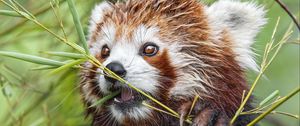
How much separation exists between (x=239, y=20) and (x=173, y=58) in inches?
21.5

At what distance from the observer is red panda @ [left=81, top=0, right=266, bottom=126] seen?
4.43 meters

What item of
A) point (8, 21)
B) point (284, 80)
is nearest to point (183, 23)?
point (8, 21)

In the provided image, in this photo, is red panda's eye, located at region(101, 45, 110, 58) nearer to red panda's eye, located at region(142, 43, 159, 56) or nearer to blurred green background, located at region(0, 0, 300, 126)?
red panda's eye, located at region(142, 43, 159, 56)

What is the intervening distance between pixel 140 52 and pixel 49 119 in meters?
1.12

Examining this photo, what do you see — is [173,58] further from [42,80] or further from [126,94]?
[42,80]

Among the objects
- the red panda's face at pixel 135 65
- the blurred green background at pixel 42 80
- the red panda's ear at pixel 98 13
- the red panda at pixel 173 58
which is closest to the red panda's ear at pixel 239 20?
the red panda at pixel 173 58

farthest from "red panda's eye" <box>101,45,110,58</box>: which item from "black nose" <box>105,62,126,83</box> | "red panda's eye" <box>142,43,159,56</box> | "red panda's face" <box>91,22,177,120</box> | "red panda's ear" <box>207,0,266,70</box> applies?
"red panda's ear" <box>207,0,266,70</box>

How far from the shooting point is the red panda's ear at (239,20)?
191 inches

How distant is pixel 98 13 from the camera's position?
5.07 metres

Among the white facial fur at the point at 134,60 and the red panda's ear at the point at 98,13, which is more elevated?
the red panda's ear at the point at 98,13

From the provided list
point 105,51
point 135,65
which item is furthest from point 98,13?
point 135,65

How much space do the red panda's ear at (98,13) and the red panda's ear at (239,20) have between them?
0.59 meters

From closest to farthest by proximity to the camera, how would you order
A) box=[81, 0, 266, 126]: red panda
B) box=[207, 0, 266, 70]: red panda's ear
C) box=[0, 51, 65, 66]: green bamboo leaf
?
1. box=[0, 51, 65, 66]: green bamboo leaf
2. box=[81, 0, 266, 126]: red panda
3. box=[207, 0, 266, 70]: red panda's ear

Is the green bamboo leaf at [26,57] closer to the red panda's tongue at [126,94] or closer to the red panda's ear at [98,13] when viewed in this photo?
the red panda's tongue at [126,94]
